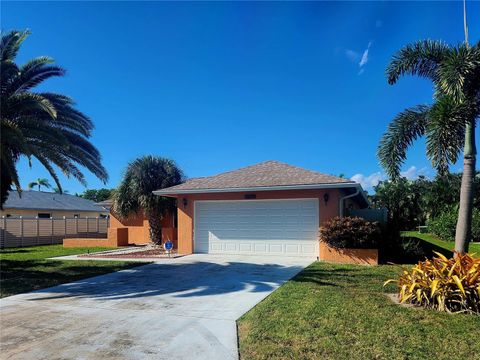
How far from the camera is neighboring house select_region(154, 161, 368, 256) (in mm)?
14367

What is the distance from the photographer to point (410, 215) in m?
50.3

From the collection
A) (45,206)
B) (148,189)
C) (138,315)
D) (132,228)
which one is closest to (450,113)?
(138,315)

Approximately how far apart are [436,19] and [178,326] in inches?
398

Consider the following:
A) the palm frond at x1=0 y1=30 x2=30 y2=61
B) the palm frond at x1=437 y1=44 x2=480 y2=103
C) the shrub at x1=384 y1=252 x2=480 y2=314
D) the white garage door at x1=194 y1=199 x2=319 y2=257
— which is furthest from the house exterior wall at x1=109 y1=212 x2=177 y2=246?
the palm frond at x1=437 y1=44 x2=480 y2=103

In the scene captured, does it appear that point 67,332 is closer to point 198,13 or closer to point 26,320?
point 26,320

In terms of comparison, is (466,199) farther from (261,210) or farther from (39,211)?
(39,211)

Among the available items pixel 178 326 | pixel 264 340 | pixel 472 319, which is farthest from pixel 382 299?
pixel 178 326

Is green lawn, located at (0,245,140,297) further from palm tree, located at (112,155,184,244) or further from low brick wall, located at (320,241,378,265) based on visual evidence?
low brick wall, located at (320,241,378,265)

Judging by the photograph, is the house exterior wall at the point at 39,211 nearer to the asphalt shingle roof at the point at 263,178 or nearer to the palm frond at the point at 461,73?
the asphalt shingle roof at the point at 263,178

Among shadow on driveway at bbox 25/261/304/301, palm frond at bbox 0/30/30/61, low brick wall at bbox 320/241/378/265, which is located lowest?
shadow on driveway at bbox 25/261/304/301

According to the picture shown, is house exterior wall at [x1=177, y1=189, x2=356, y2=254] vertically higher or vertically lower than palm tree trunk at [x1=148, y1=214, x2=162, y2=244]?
higher

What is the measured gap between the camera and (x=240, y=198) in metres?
15.7

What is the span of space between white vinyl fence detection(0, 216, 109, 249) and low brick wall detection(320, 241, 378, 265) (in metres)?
19.8

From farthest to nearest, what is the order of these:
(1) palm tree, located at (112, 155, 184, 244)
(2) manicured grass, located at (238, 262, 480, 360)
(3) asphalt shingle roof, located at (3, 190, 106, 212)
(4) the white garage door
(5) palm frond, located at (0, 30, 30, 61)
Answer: (3) asphalt shingle roof, located at (3, 190, 106, 212) < (1) palm tree, located at (112, 155, 184, 244) < (4) the white garage door < (5) palm frond, located at (0, 30, 30, 61) < (2) manicured grass, located at (238, 262, 480, 360)
